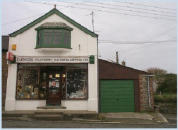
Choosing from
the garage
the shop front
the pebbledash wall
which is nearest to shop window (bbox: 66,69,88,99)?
the shop front

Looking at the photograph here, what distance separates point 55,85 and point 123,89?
186 inches

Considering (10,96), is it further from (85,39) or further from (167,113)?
(167,113)

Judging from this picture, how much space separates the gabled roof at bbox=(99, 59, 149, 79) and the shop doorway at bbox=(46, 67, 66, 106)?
112 inches

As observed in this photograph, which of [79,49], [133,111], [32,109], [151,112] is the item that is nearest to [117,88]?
[133,111]

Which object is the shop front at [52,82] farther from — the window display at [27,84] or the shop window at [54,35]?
the shop window at [54,35]

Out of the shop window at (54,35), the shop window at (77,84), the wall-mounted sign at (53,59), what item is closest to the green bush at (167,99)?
the shop window at (77,84)

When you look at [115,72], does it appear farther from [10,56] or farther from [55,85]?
[10,56]

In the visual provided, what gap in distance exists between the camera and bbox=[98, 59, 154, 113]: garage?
608 inches

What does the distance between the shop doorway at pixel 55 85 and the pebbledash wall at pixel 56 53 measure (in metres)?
0.42

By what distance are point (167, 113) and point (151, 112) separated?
169 cm

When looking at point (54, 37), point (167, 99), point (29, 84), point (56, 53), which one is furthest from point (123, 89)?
point (29, 84)

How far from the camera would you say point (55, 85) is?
47.4 ft

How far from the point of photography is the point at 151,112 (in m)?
15.5

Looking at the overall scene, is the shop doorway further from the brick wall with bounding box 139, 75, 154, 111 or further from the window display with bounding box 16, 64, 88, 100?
the brick wall with bounding box 139, 75, 154, 111
